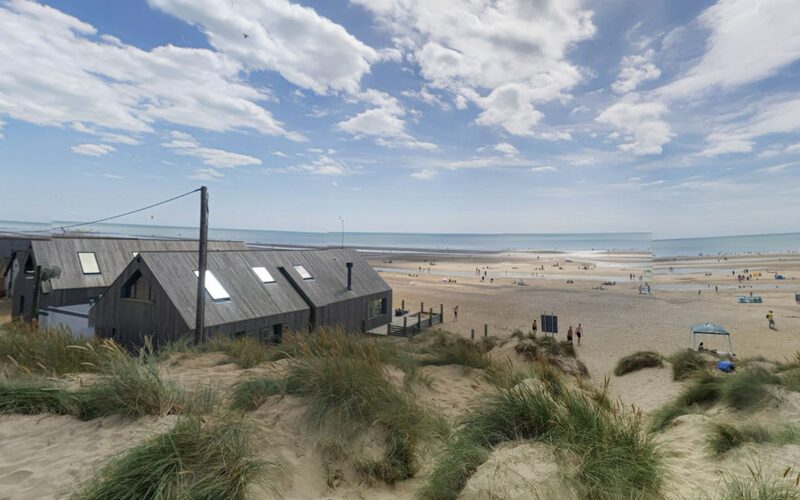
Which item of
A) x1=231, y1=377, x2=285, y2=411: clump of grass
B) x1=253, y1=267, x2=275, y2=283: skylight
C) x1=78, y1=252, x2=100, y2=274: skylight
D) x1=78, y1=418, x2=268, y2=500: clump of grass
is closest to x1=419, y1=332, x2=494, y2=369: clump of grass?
x1=231, y1=377, x2=285, y2=411: clump of grass

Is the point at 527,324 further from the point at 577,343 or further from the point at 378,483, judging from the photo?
the point at 378,483

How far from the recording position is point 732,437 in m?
5.36

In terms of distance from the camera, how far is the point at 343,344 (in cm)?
793

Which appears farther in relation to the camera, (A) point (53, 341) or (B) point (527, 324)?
(B) point (527, 324)

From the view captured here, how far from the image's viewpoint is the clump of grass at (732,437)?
5.22m

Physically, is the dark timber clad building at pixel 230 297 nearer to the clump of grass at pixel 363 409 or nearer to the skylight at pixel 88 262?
the clump of grass at pixel 363 409

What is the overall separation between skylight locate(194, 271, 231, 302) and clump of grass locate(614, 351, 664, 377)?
58.2ft

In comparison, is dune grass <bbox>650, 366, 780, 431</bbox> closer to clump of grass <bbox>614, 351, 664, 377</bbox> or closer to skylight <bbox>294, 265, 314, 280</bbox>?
clump of grass <bbox>614, 351, 664, 377</bbox>

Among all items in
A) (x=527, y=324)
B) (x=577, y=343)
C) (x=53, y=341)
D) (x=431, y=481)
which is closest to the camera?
(x=431, y=481)

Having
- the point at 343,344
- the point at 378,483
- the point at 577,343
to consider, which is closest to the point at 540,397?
the point at 378,483

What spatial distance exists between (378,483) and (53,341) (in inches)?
334

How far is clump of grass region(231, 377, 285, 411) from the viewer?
5.91m

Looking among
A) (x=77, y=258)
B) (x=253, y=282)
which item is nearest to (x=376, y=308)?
(x=253, y=282)

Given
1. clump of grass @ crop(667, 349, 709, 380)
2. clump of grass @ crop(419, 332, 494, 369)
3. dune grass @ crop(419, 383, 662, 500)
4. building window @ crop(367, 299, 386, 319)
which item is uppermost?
dune grass @ crop(419, 383, 662, 500)
